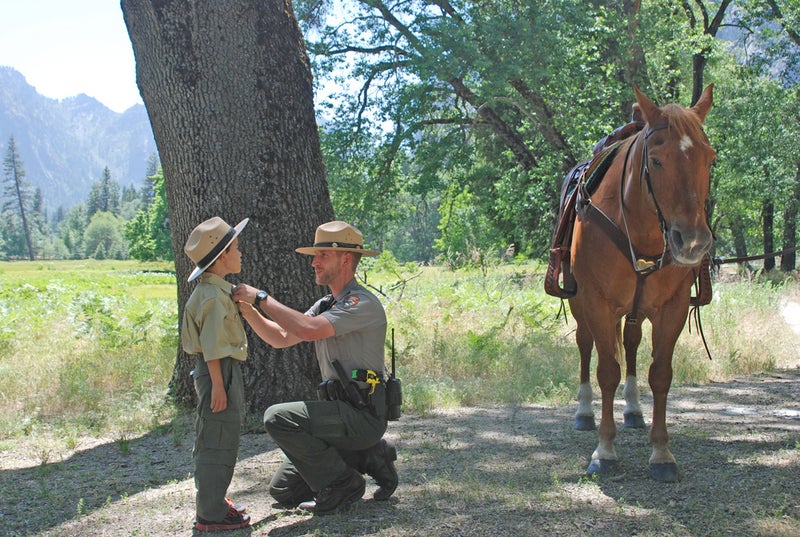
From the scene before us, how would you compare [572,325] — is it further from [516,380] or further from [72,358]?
[72,358]

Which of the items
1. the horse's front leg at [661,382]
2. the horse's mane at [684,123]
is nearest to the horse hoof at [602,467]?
the horse's front leg at [661,382]

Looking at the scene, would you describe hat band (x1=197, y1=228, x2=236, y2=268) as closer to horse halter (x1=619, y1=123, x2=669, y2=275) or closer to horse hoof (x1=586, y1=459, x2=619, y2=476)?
horse halter (x1=619, y1=123, x2=669, y2=275)

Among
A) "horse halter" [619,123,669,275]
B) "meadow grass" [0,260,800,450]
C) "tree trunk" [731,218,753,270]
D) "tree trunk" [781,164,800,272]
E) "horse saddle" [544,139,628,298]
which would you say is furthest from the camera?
"tree trunk" [731,218,753,270]

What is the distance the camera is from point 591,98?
18375 millimetres

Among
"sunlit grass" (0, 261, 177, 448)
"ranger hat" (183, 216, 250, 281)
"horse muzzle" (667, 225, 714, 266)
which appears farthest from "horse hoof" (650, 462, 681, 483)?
"sunlit grass" (0, 261, 177, 448)

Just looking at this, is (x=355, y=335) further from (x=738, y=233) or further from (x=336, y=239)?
(x=738, y=233)

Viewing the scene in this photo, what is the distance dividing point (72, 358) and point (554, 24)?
13475 millimetres

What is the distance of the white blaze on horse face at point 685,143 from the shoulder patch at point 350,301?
7.18 feet

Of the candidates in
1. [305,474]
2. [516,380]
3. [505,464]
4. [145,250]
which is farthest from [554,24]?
[145,250]

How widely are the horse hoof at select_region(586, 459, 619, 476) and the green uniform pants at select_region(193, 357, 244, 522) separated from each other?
2504mm

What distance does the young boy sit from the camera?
13.1 feet

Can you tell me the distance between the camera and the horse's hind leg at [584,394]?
6512 millimetres

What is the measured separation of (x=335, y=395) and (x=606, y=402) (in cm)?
218

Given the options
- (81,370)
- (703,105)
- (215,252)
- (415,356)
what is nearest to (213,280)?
(215,252)
